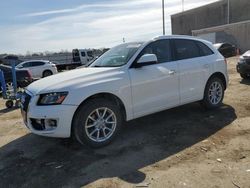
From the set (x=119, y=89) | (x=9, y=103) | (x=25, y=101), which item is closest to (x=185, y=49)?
(x=119, y=89)

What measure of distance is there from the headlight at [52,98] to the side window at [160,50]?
187 centimetres

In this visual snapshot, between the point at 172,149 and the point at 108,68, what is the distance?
177cm

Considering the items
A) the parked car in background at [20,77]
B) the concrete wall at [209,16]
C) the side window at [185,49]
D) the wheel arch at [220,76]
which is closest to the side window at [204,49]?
the side window at [185,49]

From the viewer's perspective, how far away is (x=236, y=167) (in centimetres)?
434

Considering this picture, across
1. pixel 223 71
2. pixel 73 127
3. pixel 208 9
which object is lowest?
pixel 73 127

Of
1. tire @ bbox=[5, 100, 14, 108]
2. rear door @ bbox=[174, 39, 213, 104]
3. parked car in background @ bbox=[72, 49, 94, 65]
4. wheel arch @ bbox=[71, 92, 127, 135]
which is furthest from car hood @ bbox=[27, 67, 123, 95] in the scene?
parked car in background @ bbox=[72, 49, 94, 65]

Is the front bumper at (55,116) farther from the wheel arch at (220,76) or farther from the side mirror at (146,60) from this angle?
the wheel arch at (220,76)

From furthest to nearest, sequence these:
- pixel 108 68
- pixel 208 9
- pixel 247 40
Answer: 1. pixel 208 9
2. pixel 247 40
3. pixel 108 68

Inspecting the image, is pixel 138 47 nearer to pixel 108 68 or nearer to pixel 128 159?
pixel 108 68

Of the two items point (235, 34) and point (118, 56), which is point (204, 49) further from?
point (235, 34)

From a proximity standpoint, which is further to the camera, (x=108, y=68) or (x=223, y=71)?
(x=223, y=71)

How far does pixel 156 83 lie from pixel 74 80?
1.55m

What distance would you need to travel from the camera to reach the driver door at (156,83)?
5676 millimetres

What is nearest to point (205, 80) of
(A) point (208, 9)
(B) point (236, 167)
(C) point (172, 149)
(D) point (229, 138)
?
(D) point (229, 138)
